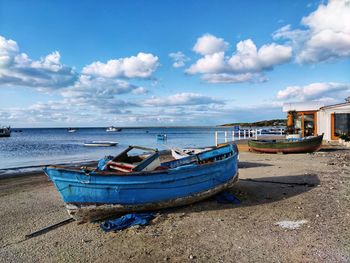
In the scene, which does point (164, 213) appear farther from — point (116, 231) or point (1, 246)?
point (1, 246)

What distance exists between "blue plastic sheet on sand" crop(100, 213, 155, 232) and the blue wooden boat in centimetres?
30

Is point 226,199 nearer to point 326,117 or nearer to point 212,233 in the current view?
point 212,233

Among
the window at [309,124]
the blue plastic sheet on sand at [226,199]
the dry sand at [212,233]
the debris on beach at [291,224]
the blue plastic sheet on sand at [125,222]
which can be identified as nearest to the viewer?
the dry sand at [212,233]

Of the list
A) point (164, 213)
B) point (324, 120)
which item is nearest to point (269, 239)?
point (164, 213)

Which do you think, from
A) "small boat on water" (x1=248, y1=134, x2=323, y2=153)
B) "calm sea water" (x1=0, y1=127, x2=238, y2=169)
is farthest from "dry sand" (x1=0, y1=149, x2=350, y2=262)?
"small boat on water" (x1=248, y1=134, x2=323, y2=153)

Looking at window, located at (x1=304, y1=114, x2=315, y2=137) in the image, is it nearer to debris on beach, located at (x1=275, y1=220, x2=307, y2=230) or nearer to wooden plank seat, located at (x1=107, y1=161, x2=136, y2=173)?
debris on beach, located at (x1=275, y1=220, x2=307, y2=230)

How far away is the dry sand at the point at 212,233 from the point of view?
5793 mm

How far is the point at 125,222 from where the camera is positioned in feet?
A: 24.4

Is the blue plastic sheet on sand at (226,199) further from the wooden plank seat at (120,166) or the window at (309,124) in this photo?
the window at (309,124)

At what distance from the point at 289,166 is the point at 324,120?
47.0 feet

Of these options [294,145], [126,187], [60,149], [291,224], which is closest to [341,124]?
[294,145]

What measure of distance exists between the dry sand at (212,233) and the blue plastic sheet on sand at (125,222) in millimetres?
187

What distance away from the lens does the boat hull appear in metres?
7.52

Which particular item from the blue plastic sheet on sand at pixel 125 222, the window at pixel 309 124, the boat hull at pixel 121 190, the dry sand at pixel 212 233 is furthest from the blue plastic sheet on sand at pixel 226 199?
the window at pixel 309 124
